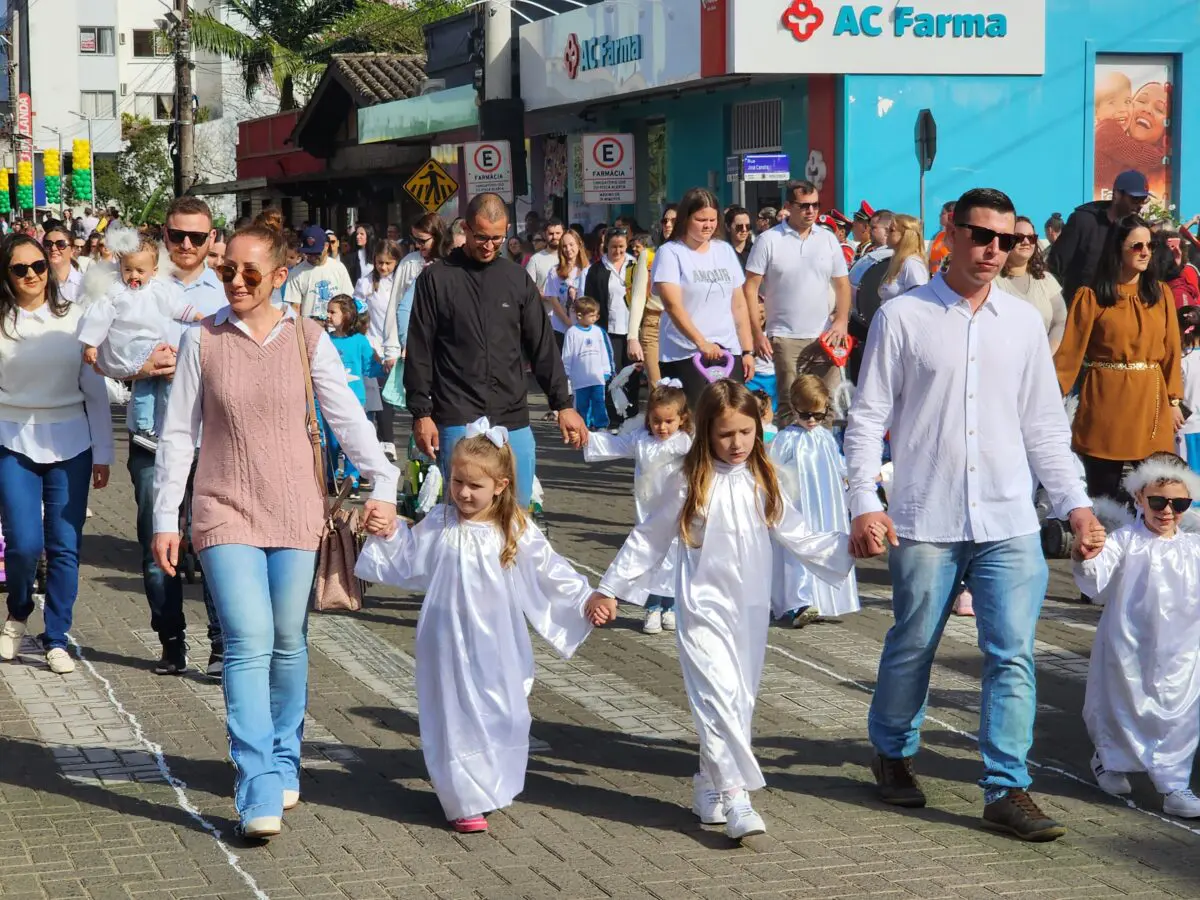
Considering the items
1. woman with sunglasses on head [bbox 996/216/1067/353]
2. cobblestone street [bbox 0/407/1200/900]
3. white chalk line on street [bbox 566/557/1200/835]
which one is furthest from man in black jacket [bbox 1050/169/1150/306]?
white chalk line on street [bbox 566/557/1200/835]

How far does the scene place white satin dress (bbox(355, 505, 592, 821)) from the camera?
5969mm

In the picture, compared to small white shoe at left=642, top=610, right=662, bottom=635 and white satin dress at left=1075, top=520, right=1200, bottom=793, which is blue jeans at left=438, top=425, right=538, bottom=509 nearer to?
→ small white shoe at left=642, top=610, right=662, bottom=635

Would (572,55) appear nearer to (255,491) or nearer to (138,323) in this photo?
(138,323)

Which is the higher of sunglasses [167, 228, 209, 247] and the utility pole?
the utility pole

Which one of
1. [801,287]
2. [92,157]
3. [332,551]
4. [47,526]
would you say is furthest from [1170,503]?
[92,157]

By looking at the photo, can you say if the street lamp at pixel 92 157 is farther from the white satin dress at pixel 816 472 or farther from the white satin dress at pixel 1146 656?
the white satin dress at pixel 1146 656

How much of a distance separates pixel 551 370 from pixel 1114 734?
124 inches

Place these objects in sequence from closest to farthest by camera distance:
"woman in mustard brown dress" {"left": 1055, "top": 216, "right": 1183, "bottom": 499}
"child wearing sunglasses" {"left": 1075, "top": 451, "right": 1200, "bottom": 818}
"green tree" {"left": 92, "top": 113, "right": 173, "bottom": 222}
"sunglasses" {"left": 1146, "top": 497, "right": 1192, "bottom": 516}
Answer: "child wearing sunglasses" {"left": 1075, "top": 451, "right": 1200, "bottom": 818}
"sunglasses" {"left": 1146, "top": 497, "right": 1192, "bottom": 516}
"woman in mustard brown dress" {"left": 1055, "top": 216, "right": 1183, "bottom": 499}
"green tree" {"left": 92, "top": 113, "right": 173, "bottom": 222}

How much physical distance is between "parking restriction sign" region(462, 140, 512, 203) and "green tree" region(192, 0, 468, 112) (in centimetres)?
2320

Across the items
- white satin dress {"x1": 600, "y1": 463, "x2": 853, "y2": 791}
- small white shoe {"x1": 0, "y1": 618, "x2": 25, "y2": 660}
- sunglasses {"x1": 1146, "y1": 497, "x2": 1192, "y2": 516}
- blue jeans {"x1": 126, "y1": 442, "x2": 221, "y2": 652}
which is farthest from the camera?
small white shoe {"x1": 0, "y1": 618, "x2": 25, "y2": 660}

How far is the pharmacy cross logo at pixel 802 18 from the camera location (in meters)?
22.5

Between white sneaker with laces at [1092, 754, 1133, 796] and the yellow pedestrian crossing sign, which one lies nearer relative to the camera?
white sneaker with laces at [1092, 754, 1133, 796]

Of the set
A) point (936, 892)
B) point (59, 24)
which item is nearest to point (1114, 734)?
point (936, 892)

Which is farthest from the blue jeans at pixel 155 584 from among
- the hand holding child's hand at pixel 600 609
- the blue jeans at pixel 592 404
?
the blue jeans at pixel 592 404
